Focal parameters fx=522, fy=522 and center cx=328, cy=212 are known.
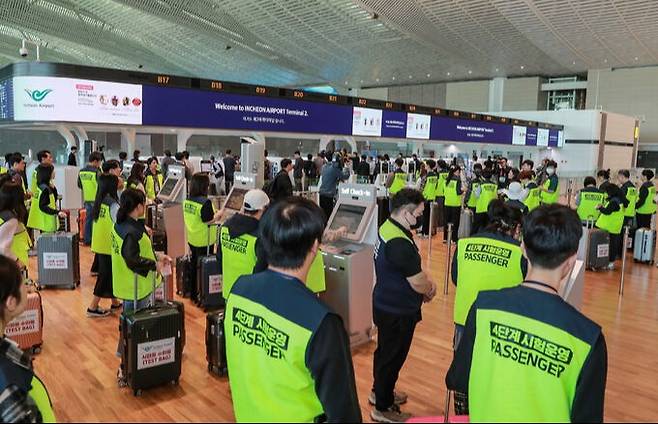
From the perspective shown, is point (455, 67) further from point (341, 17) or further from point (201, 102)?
point (201, 102)

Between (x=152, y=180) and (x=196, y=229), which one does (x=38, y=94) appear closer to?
(x=152, y=180)

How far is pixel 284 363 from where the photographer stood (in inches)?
59.1

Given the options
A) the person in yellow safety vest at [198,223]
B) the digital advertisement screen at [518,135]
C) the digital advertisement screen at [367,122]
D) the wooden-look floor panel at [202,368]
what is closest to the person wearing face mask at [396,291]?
the wooden-look floor panel at [202,368]

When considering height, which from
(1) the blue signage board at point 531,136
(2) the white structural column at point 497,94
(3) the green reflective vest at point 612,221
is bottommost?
(3) the green reflective vest at point 612,221

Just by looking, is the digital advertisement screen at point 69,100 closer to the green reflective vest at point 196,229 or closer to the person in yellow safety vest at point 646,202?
the green reflective vest at point 196,229

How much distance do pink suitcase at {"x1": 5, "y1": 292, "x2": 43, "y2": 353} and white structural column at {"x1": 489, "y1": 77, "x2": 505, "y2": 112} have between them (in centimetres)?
3078

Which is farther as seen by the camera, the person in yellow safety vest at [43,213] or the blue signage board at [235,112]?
the blue signage board at [235,112]

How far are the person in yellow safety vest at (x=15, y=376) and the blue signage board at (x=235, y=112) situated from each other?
6.87 m

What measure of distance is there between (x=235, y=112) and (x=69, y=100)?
2.68 metres

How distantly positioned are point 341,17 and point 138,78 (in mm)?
14094

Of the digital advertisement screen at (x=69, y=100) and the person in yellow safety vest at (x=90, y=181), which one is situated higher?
the digital advertisement screen at (x=69, y=100)

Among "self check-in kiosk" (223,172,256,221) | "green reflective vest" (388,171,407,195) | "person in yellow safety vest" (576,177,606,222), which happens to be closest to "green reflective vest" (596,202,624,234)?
"person in yellow safety vest" (576,177,606,222)

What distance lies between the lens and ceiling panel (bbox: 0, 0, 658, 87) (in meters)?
19.1

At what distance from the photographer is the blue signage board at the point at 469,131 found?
14.6m
